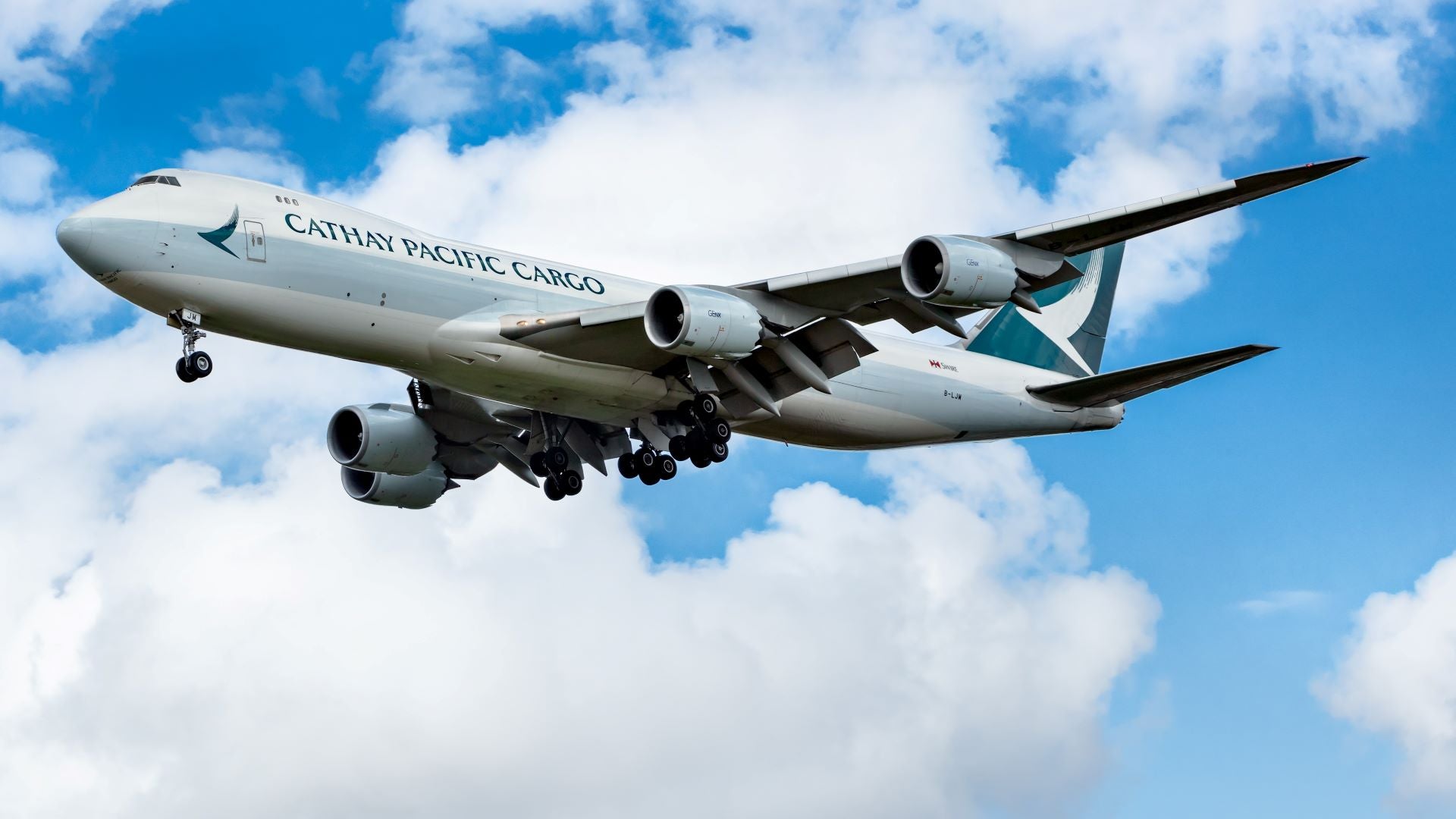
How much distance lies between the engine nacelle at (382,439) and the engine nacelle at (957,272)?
12.2 m

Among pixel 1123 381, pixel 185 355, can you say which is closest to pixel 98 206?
pixel 185 355

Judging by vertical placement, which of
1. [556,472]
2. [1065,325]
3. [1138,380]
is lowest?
[556,472]

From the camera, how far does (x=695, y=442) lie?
33594mm

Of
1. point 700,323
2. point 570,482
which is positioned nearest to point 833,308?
point 700,323

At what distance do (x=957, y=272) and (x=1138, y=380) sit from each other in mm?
8509

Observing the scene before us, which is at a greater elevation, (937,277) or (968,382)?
Answer: (968,382)

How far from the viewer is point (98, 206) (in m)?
28.7

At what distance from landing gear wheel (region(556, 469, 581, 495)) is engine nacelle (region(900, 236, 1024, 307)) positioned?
9614 mm

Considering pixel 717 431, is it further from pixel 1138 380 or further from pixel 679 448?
pixel 1138 380

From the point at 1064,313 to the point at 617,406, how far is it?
13111 mm

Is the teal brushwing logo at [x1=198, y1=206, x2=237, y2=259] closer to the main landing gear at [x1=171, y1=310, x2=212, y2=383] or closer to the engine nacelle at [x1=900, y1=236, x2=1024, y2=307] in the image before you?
the main landing gear at [x1=171, y1=310, x2=212, y2=383]

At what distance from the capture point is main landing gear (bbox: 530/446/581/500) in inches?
1426

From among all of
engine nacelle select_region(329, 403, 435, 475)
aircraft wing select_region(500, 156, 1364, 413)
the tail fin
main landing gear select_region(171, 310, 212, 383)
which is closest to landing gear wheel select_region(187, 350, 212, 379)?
main landing gear select_region(171, 310, 212, 383)

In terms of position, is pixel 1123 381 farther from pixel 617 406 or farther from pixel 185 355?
pixel 185 355
